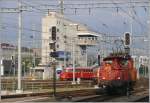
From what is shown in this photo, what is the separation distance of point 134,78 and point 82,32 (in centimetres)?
4598

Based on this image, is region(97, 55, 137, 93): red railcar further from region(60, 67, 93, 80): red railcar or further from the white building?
region(60, 67, 93, 80): red railcar

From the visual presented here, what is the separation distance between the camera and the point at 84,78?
6391 centimetres

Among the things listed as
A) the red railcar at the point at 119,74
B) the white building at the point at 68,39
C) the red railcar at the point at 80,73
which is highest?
the white building at the point at 68,39

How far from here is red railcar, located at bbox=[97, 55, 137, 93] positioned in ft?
88.0

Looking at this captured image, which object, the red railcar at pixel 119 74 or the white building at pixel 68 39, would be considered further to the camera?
the white building at pixel 68 39

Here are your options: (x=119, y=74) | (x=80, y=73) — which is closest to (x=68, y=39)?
(x=80, y=73)

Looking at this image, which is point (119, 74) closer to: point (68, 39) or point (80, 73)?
point (80, 73)

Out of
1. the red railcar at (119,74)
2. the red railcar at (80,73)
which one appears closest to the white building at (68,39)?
the red railcar at (80,73)

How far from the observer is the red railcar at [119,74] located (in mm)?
26812

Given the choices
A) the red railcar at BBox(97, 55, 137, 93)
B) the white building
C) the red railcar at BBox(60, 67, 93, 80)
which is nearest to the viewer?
the red railcar at BBox(97, 55, 137, 93)

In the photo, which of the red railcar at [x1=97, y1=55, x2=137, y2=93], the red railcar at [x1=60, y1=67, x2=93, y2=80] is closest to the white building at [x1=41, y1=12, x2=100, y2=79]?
the red railcar at [x1=60, y1=67, x2=93, y2=80]

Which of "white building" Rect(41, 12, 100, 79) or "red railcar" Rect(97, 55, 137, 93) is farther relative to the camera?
"white building" Rect(41, 12, 100, 79)

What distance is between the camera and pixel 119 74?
2706cm

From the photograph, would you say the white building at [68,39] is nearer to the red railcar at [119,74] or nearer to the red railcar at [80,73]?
the red railcar at [80,73]
